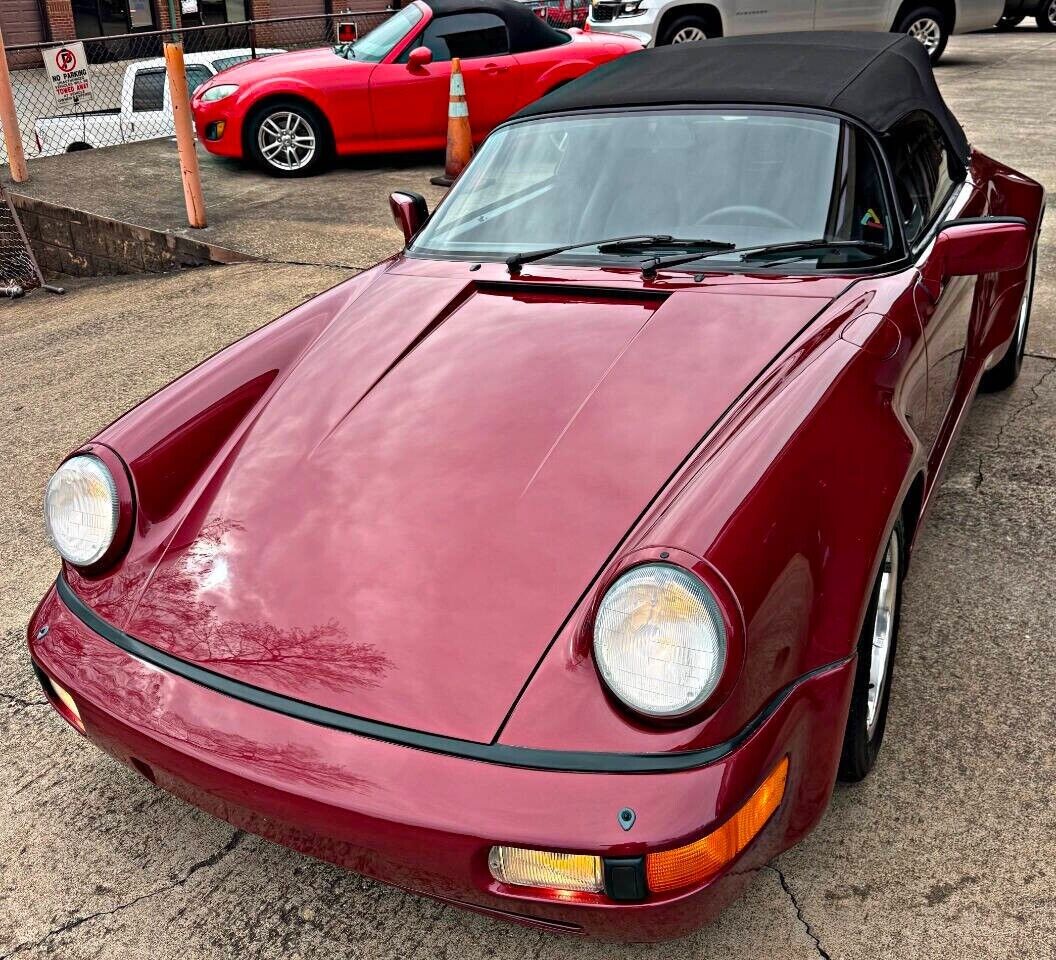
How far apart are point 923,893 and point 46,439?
3713 millimetres

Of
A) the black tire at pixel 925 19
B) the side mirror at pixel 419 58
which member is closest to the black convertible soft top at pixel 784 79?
the side mirror at pixel 419 58

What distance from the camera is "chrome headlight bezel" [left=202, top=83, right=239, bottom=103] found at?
8.21 metres

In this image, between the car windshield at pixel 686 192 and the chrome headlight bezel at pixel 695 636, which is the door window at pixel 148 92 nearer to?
the car windshield at pixel 686 192

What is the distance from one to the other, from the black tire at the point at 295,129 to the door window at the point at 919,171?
587 centimetres

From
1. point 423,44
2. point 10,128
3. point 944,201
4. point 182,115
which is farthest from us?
point 423,44

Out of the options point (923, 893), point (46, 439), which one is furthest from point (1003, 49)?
point (923, 893)

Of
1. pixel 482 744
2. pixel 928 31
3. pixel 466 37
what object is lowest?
pixel 482 744

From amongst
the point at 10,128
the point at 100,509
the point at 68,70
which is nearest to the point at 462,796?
the point at 100,509

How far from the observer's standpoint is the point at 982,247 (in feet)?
8.84

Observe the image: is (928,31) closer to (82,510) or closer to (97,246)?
(97,246)

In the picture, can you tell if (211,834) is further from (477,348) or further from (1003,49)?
(1003,49)

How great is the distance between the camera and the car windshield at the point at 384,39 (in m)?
8.27

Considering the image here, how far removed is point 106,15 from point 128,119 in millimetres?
13735

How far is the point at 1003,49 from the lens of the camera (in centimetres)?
1466
